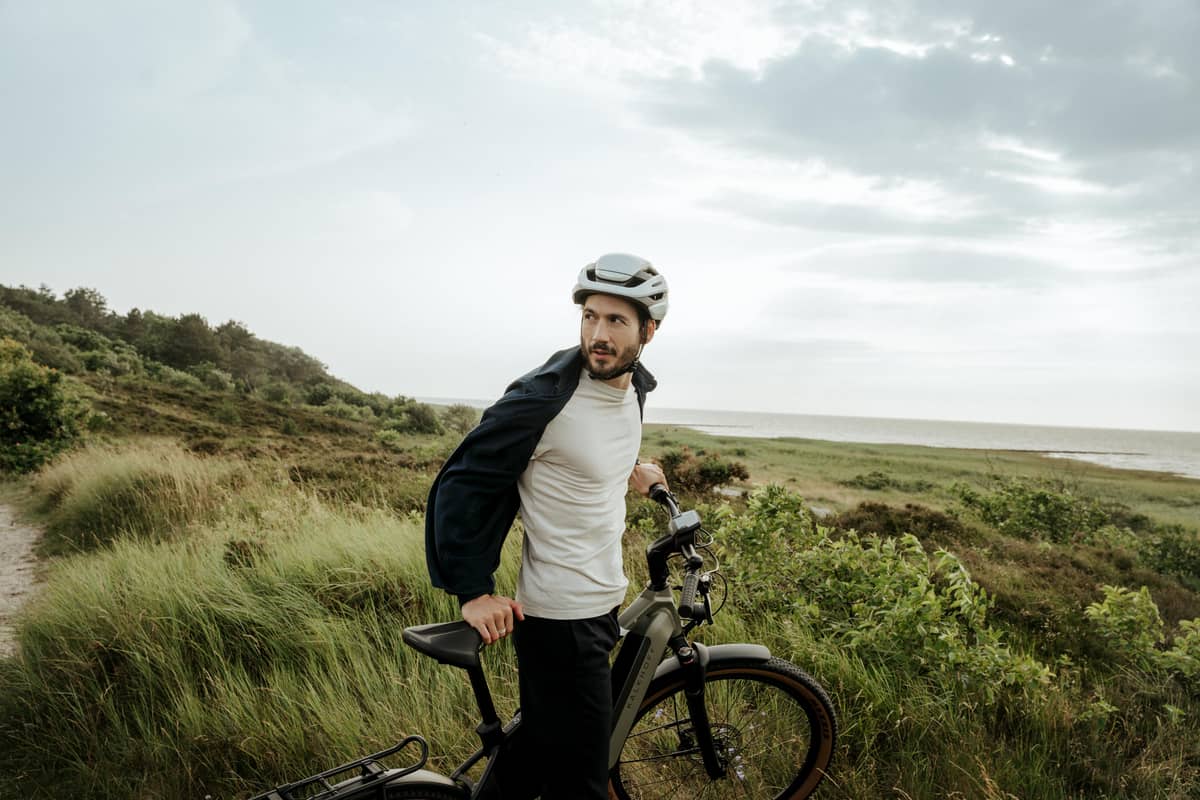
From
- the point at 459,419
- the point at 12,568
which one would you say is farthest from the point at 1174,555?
the point at 459,419

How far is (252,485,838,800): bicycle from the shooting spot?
190 centimetres

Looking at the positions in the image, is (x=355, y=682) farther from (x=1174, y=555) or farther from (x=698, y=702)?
(x=1174, y=555)

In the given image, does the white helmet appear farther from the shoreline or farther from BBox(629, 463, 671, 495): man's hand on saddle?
the shoreline

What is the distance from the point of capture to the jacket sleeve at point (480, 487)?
1.82 metres

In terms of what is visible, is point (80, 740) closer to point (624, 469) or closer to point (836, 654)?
point (624, 469)

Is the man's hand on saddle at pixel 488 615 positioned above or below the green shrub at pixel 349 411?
above

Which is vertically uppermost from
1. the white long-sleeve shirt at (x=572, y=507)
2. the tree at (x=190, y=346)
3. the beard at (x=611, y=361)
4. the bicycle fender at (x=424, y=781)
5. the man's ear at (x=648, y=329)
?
the tree at (x=190, y=346)

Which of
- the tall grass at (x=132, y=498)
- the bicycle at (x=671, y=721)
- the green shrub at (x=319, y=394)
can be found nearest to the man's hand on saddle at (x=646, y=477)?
the bicycle at (x=671, y=721)

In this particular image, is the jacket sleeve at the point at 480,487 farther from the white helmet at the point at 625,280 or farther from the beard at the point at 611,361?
the white helmet at the point at 625,280

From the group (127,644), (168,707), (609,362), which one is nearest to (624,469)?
(609,362)

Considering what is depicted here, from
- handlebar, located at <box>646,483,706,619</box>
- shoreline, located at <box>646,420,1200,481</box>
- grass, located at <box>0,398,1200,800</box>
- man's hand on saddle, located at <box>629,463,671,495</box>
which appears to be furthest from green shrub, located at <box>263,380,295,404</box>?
shoreline, located at <box>646,420,1200,481</box>

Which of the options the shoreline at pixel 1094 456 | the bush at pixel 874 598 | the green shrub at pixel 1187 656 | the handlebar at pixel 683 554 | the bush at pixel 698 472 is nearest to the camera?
the handlebar at pixel 683 554

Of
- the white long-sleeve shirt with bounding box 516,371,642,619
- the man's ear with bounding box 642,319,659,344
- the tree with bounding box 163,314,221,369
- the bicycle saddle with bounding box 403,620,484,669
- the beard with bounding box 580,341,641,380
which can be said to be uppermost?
the tree with bounding box 163,314,221,369

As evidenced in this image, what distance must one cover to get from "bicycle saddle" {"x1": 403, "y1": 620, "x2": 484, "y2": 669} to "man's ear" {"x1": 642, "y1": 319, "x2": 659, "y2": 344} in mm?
1067
